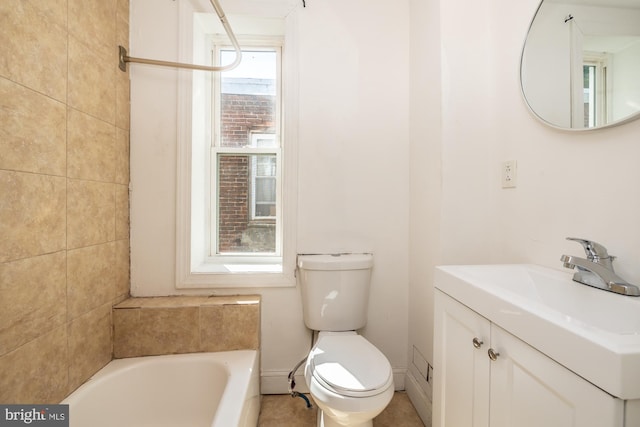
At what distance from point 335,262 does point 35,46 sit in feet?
4.76

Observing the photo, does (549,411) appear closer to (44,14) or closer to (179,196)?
(179,196)

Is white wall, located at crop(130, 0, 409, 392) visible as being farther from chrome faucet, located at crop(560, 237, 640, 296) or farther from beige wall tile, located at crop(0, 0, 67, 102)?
chrome faucet, located at crop(560, 237, 640, 296)

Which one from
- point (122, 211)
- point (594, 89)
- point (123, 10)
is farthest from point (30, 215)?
point (594, 89)

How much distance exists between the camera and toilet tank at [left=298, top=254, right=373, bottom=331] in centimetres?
141

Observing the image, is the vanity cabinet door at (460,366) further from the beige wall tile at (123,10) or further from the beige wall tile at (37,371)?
the beige wall tile at (123,10)

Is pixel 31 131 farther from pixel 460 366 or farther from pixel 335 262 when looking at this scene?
pixel 460 366

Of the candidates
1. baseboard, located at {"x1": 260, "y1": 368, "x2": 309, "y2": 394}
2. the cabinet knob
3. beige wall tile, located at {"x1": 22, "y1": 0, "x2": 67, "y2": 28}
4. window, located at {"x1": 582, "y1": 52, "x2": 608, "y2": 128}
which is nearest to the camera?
the cabinet knob

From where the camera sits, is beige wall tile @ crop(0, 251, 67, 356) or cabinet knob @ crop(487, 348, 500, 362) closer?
cabinet knob @ crop(487, 348, 500, 362)

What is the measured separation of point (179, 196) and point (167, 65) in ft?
2.29

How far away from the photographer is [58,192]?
101 cm

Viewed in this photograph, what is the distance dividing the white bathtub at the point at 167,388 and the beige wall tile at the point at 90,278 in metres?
0.33

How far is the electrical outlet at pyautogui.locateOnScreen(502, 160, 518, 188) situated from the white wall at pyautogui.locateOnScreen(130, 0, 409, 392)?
496 millimetres

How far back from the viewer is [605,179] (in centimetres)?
79

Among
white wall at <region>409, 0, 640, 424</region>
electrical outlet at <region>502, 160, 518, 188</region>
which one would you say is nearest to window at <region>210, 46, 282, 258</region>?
white wall at <region>409, 0, 640, 424</region>
